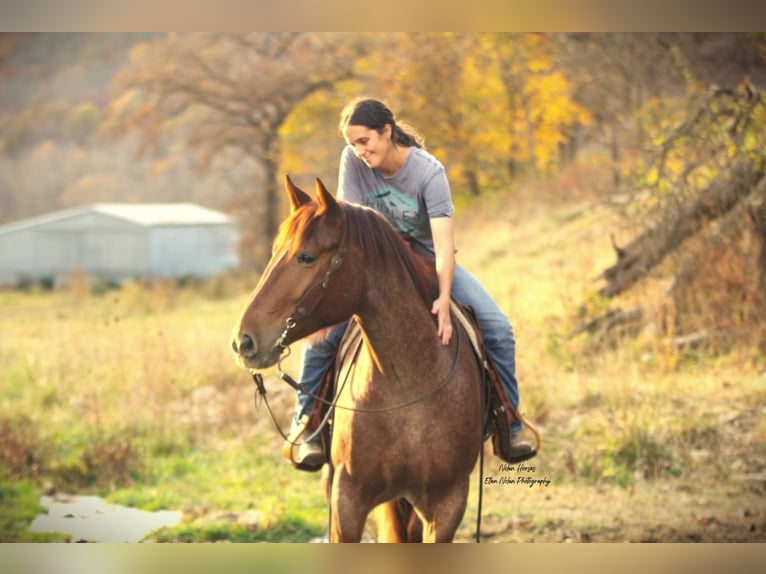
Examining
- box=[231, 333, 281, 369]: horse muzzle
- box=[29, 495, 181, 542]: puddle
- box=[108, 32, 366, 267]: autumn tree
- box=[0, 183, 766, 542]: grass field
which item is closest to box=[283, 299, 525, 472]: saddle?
box=[231, 333, 281, 369]: horse muzzle

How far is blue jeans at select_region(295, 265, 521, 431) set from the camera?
163 inches

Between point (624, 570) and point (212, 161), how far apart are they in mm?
4880

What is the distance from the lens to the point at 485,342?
4250mm

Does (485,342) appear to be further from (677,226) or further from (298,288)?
(677,226)

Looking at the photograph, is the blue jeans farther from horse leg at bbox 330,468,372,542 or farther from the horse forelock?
the horse forelock

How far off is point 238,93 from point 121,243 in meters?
1.68

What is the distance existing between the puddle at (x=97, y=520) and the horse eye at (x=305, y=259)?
136 inches

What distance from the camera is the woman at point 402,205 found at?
12.9 ft

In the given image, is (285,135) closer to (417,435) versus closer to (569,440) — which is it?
(569,440)

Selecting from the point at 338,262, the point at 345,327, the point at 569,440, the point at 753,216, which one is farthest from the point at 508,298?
the point at 338,262

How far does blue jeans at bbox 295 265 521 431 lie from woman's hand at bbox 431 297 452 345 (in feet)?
1.41

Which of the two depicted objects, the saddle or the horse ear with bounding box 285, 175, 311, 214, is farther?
the saddle

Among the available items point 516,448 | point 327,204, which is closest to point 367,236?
point 327,204
